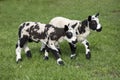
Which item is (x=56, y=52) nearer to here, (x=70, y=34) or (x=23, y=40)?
(x=70, y=34)

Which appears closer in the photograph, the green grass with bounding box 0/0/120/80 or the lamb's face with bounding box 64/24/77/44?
the green grass with bounding box 0/0/120/80

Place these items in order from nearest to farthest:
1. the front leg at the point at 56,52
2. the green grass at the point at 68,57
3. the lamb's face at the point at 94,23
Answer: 1. the green grass at the point at 68,57
2. the front leg at the point at 56,52
3. the lamb's face at the point at 94,23

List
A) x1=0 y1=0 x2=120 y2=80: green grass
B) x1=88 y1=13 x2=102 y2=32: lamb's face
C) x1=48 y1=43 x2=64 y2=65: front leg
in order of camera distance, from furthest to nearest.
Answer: x1=88 y1=13 x2=102 y2=32: lamb's face < x1=48 y1=43 x2=64 y2=65: front leg < x1=0 y1=0 x2=120 y2=80: green grass

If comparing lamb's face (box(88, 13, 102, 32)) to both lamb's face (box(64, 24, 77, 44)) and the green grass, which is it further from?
the green grass

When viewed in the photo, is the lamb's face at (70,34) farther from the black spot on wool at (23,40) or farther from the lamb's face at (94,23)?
the black spot on wool at (23,40)

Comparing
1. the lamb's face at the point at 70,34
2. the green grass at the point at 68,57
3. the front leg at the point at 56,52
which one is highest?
the lamb's face at the point at 70,34

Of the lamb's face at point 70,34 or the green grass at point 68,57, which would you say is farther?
the lamb's face at point 70,34

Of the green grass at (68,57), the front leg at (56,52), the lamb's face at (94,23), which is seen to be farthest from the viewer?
→ the lamb's face at (94,23)

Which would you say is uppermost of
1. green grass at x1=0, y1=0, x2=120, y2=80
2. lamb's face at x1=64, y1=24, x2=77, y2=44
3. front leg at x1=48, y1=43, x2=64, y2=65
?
lamb's face at x1=64, y1=24, x2=77, y2=44

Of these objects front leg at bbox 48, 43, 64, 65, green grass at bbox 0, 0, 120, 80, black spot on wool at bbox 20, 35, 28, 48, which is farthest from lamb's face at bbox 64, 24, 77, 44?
black spot on wool at bbox 20, 35, 28, 48

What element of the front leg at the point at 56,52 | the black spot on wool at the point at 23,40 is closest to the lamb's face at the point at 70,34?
the front leg at the point at 56,52

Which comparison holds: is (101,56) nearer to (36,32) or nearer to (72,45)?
(72,45)

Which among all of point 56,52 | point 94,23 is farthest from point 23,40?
point 94,23

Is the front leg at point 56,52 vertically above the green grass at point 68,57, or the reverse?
the front leg at point 56,52
